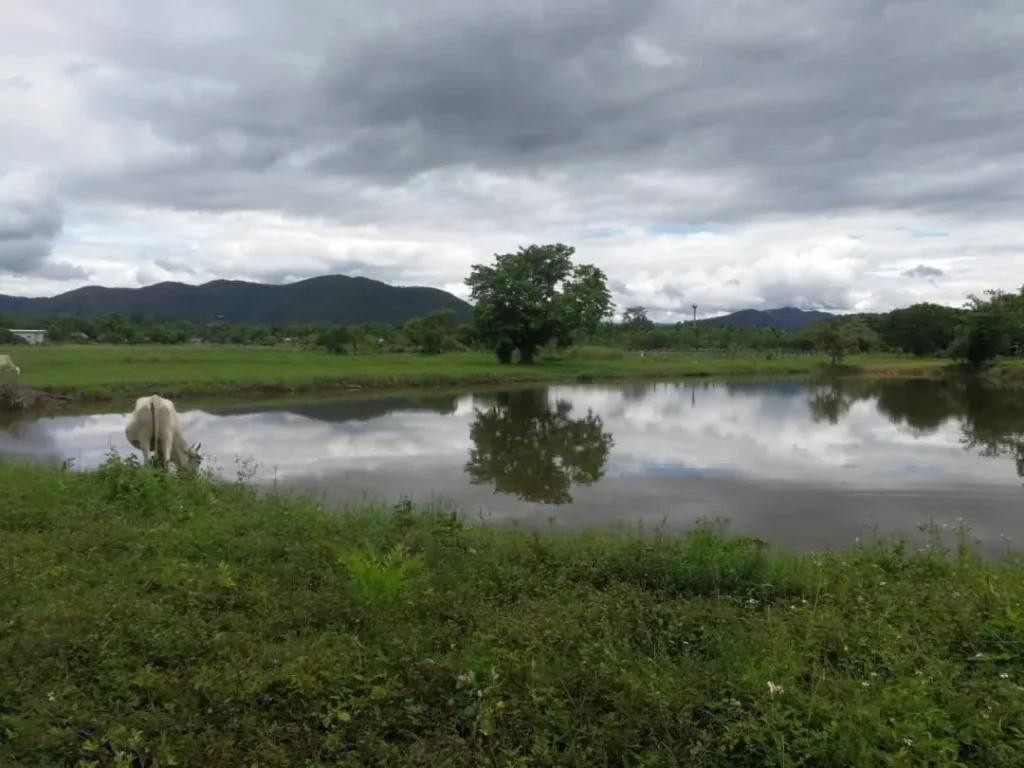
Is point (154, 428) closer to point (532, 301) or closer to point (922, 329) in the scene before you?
point (532, 301)

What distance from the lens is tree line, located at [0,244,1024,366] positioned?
4538cm

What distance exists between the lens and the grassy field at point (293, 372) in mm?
25609

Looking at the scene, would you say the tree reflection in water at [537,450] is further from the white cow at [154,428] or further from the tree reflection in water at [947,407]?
the tree reflection in water at [947,407]

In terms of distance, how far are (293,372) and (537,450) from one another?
1965 centimetres

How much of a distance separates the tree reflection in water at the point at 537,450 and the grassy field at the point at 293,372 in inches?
377

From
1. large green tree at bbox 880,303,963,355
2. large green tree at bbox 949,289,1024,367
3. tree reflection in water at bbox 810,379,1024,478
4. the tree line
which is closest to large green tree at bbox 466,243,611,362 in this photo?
the tree line

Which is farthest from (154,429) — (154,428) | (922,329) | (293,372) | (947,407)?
(922,329)

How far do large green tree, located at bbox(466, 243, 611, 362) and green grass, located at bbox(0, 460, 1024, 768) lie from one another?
39.3 m

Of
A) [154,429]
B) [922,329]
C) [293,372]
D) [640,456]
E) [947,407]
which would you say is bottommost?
[640,456]

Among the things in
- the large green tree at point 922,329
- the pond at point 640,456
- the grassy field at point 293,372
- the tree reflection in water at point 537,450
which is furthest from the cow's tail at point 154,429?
the large green tree at point 922,329

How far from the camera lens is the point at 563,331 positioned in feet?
151

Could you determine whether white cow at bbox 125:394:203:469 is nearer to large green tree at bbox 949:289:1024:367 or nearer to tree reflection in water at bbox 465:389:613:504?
tree reflection in water at bbox 465:389:613:504

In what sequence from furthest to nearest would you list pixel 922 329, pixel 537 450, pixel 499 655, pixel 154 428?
pixel 922 329
pixel 537 450
pixel 154 428
pixel 499 655

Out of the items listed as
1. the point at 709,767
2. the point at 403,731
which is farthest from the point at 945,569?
the point at 403,731
